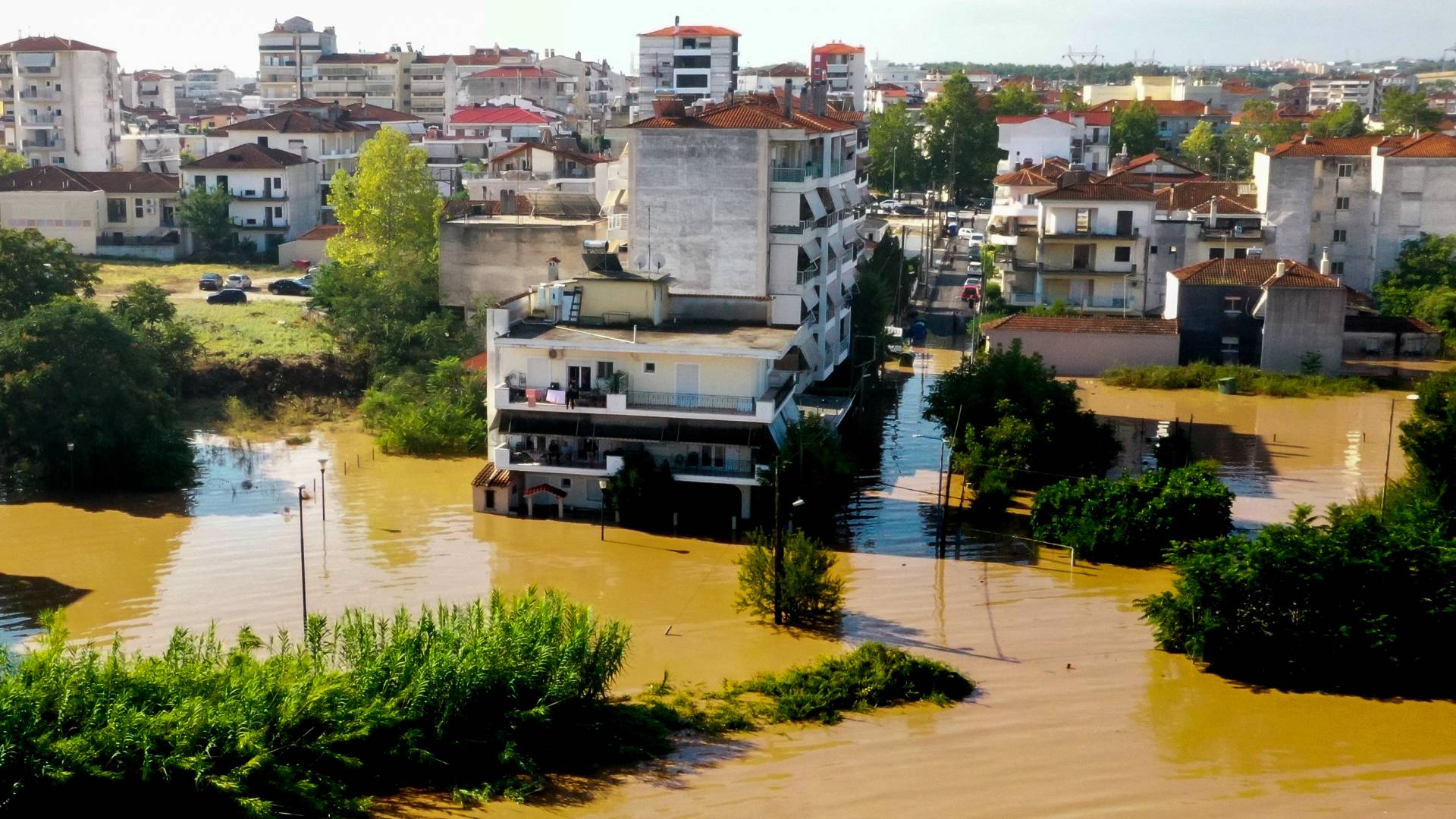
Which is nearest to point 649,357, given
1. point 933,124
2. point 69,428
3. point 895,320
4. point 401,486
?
point 401,486

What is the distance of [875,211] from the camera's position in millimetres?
72188

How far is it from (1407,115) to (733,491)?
71.9 m

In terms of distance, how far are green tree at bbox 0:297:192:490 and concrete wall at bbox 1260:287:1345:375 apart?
26456 millimetres

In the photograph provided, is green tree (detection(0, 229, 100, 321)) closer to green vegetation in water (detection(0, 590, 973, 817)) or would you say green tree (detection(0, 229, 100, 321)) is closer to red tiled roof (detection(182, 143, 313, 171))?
red tiled roof (detection(182, 143, 313, 171))

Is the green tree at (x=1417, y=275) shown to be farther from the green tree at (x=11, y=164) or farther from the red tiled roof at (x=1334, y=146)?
the green tree at (x=11, y=164)

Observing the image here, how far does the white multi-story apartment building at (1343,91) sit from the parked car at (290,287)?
107 metres

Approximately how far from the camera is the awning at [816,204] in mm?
33644

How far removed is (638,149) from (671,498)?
8.66 m

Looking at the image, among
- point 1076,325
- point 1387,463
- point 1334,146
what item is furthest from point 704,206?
point 1334,146

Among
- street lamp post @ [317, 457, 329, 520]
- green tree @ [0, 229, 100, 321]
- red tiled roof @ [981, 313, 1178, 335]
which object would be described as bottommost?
street lamp post @ [317, 457, 329, 520]

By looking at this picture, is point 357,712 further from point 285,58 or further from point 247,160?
point 285,58

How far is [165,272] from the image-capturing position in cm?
5441

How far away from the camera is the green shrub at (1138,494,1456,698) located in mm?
21000

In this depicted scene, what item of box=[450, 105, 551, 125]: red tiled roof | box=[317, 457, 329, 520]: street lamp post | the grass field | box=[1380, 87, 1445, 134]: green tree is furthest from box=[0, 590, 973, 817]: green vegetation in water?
box=[1380, 87, 1445, 134]: green tree
